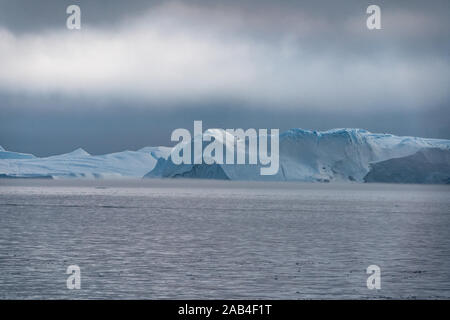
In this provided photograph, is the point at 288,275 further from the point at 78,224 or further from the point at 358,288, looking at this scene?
the point at 78,224

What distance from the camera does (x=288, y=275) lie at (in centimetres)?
2362

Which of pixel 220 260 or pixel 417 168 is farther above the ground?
pixel 417 168

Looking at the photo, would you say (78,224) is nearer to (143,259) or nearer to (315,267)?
(143,259)

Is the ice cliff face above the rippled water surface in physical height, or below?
above

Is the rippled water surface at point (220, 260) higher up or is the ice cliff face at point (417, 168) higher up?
the ice cliff face at point (417, 168)

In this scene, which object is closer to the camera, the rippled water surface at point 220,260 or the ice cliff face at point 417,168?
the rippled water surface at point 220,260

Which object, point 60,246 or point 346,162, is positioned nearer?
point 60,246

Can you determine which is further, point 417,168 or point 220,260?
point 417,168

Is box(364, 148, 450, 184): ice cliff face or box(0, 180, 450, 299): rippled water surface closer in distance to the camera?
box(0, 180, 450, 299): rippled water surface
